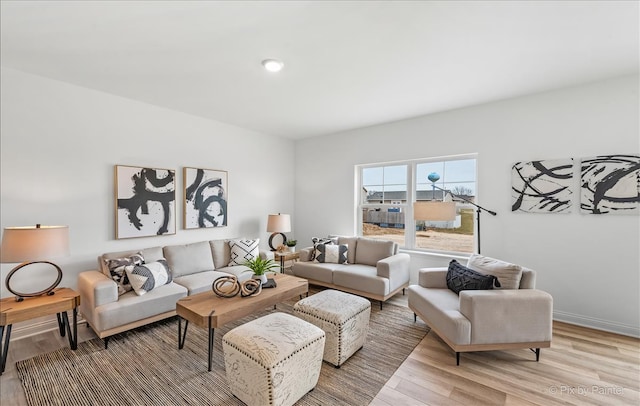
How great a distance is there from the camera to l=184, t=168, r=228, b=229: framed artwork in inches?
154

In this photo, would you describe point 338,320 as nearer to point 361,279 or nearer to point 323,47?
point 361,279

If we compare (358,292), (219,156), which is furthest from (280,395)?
(219,156)

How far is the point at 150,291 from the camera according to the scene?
9.37 feet

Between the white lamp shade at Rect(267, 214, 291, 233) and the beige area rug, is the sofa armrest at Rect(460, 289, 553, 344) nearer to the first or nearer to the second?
the beige area rug

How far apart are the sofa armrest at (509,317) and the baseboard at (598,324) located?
46.9 inches

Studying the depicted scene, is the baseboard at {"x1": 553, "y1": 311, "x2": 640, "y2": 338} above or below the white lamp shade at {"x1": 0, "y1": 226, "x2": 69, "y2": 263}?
below

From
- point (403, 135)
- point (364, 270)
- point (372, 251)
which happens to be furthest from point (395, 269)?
point (403, 135)

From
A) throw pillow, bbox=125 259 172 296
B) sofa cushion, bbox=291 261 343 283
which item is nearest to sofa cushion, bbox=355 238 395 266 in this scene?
sofa cushion, bbox=291 261 343 283

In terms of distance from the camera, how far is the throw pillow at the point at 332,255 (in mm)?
4168

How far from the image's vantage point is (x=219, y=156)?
4.33 meters

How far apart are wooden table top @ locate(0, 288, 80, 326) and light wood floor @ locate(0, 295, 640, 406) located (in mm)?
420

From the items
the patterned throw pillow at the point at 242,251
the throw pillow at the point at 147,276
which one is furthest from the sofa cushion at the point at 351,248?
the throw pillow at the point at 147,276

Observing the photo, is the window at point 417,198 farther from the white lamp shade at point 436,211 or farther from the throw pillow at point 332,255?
the throw pillow at point 332,255

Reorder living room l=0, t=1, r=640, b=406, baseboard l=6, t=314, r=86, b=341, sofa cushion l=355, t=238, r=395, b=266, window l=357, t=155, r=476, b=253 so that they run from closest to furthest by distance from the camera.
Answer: living room l=0, t=1, r=640, b=406 < baseboard l=6, t=314, r=86, b=341 < window l=357, t=155, r=476, b=253 < sofa cushion l=355, t=238, r=395, b=266
